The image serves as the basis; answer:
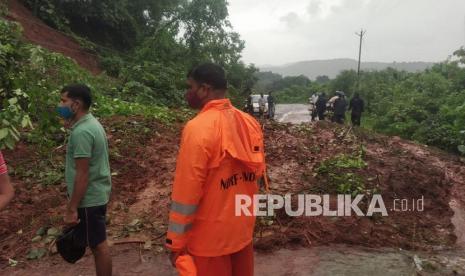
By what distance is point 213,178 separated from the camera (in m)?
2.53

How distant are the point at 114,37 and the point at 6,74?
549 inches

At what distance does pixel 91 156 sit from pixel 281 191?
331 centimetres

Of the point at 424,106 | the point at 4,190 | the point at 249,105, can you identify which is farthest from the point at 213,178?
the point at 424,106

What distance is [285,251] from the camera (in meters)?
4.72

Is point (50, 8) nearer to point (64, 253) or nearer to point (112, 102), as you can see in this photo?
point (112, 102)

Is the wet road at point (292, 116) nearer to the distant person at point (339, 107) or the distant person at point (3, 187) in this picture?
the distant person at point (339, 107)

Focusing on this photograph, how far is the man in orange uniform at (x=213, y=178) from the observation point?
8.03ft

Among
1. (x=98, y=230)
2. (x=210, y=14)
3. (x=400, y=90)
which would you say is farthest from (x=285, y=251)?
(x=400, y=90)

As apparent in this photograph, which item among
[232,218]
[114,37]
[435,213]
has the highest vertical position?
[114,37]

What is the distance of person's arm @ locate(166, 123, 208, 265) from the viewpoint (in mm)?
2418

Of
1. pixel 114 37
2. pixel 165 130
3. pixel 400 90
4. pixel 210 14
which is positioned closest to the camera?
pixel 165 130

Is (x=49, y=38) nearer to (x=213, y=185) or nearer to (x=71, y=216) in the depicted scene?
(x=71, y=216)

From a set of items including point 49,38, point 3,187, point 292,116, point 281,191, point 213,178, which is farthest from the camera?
point 292,116
